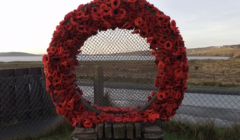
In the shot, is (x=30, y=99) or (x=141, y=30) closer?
(x=141, y=30)

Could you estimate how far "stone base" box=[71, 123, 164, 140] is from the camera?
3123 mm

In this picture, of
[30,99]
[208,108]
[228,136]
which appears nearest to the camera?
[228,136]

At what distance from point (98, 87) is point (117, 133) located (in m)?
1.39

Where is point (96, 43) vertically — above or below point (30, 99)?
above

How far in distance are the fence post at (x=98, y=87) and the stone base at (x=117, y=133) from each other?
99 centimetres

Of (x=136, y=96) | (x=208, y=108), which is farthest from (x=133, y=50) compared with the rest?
(x=208, y=108)

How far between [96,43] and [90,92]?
0.98 m

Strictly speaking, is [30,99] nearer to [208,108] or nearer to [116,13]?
[116,13]

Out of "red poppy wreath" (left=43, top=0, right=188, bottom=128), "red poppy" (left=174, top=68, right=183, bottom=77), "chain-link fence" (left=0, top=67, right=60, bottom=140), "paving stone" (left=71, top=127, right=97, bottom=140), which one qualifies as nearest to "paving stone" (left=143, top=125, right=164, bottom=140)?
"red poppy wreath" (left=43, top=0, right=188, bottom=128)

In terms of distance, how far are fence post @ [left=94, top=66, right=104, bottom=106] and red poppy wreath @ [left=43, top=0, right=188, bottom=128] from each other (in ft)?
2.64

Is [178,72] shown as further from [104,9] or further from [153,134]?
[104,9]

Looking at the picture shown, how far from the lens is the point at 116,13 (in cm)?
318

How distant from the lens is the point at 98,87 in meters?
4.36

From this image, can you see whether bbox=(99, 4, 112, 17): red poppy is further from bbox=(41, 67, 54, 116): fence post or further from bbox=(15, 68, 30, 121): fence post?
bbox=(41, 67, 54, 116): fence post
